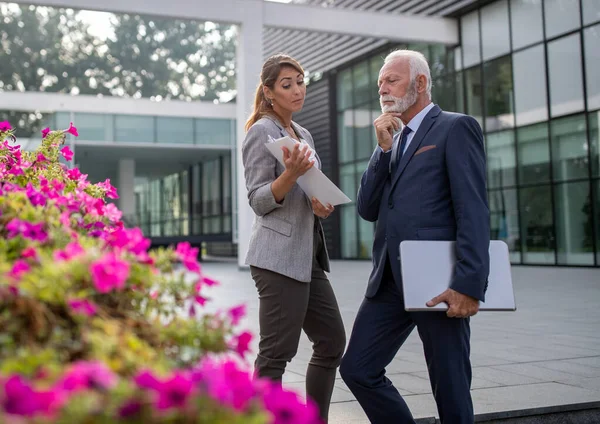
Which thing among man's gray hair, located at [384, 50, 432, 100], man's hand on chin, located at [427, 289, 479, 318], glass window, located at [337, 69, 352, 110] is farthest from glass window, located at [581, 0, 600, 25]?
man's hand on chin, located at [427, 289, 479, 318]

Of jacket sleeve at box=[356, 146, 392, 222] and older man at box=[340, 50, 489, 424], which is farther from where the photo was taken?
jacket sleeve at box=[356, 146, 392, 222]

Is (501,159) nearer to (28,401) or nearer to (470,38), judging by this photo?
(470,38)

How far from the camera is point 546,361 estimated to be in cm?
579

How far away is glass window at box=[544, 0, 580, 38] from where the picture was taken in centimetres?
1739

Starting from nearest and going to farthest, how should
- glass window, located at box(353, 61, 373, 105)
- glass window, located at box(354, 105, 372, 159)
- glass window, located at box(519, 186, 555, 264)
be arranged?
glass window, located at box(519, 186, 555, 264) < glass window, located at box(353, 61, 373, 105) < glass window, located at box(354, 105, 372, 159)

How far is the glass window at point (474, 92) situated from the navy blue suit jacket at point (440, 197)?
17.9 metres

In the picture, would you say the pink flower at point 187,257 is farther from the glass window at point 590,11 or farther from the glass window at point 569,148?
the glass window at point 590,11

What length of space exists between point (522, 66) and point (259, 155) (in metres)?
16.9

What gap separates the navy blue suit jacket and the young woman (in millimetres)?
309

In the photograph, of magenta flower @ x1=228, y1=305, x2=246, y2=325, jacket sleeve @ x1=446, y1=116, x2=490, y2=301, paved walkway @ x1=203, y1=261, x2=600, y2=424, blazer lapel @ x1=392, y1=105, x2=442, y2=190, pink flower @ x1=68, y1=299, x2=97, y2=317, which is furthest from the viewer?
paved walkway @ x1=203, y1=261, x2=600, y2=424

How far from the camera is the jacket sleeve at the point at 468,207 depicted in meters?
2.96

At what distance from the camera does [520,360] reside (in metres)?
5.88

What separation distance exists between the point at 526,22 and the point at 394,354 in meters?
17.2

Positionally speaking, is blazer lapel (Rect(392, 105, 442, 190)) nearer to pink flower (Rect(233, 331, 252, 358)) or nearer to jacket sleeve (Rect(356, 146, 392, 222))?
jacket sleeve (Rect(356, 146, 392, 222))
